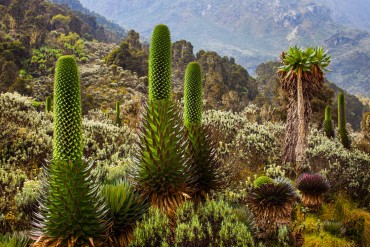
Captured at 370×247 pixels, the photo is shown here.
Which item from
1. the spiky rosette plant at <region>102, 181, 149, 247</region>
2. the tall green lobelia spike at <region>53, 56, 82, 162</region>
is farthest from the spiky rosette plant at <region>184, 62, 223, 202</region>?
the tall green lobelia spike at <region>53, 56, 82, 162</region>

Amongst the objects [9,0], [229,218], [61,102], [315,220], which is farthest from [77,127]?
[9,0]

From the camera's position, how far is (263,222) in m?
8.21

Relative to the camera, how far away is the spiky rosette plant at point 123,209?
17.7 feet

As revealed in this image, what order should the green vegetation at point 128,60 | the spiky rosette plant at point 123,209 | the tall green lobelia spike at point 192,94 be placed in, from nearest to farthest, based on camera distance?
the spiky rosette plant at point 123,209
the tall green lobelia spike at point 192,94
the green vegetation at point 128,60

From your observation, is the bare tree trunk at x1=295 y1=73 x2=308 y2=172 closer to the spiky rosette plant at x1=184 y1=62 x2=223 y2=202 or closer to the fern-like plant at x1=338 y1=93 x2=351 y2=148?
the fern-like plant at x1=338 y1=93 x2=351 y2=148

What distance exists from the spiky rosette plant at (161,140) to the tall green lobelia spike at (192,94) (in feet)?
1.61

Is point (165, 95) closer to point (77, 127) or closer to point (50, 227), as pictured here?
point (77, 127)

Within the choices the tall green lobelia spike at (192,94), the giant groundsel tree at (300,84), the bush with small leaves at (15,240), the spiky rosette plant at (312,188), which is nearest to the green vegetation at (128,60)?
the giant groundsel tree at (300,84)

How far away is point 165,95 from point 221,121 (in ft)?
34.0

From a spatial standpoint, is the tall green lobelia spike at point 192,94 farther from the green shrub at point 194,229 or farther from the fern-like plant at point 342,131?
the fern-like plant at point 342,131

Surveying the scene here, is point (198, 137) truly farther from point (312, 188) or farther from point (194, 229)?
point (312, 188)

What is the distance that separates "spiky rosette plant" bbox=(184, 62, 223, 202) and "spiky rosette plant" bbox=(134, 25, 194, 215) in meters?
0.48

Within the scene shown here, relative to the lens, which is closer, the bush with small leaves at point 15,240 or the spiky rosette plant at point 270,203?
the bush with small leaves at point 15,240

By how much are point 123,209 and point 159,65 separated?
223 centimetres
